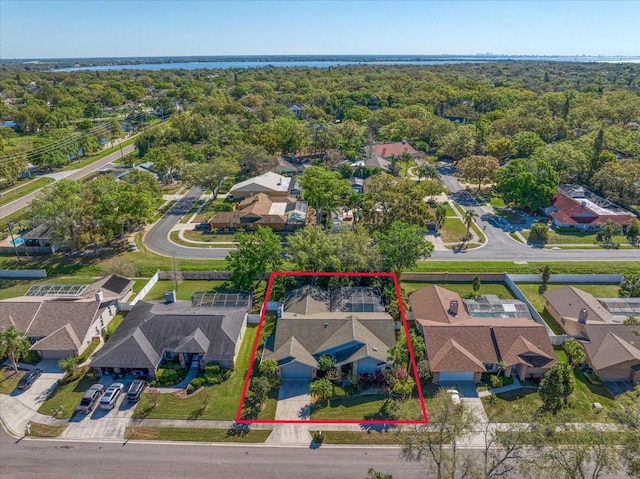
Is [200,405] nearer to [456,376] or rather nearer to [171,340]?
[171,340]

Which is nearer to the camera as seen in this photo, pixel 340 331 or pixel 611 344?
pixel 611 344

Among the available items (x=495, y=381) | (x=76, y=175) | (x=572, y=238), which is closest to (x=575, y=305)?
(x=495, y=381)

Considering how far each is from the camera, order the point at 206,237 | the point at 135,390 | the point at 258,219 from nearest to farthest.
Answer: the point at 135,390 < the point at 206,237 < the point at 258,219

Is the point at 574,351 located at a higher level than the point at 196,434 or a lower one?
higher

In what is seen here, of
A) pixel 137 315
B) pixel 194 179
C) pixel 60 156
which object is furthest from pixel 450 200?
pixel 60 156

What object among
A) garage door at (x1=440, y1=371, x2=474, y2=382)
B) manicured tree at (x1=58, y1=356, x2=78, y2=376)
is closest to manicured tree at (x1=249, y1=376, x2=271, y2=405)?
garage door at (x1=440, y1=371, x2=474, y2=382)

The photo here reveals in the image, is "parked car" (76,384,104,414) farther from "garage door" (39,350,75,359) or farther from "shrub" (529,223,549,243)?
"shrub" (529,223,549,243)
